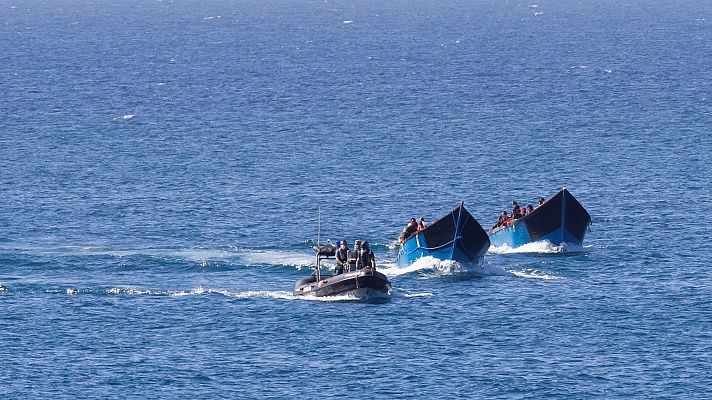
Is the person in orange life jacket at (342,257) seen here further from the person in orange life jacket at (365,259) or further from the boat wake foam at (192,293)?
the boat wake foam at (192,293)

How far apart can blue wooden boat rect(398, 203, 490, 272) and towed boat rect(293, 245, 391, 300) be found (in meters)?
6.39

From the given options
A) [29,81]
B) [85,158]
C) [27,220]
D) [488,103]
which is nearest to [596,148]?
[488,103]

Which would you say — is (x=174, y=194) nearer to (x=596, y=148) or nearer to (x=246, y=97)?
(x=596, y=148)

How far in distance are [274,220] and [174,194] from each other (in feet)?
40.3

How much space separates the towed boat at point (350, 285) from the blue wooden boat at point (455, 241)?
6.39m

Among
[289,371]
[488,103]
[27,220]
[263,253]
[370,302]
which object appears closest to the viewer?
[289,371]

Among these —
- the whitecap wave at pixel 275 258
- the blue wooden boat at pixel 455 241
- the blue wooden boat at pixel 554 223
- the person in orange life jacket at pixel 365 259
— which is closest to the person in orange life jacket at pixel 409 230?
the blue wooden boat at pixel 455 241

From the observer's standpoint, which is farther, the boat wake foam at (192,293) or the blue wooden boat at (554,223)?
the blue wooden boat at (554,223)

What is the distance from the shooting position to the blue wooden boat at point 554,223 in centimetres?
9062

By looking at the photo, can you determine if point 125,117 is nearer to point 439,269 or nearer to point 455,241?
point 439,269

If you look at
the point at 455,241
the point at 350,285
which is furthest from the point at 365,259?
the point at 455,241

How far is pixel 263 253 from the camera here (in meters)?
91.8

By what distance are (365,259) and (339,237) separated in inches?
668

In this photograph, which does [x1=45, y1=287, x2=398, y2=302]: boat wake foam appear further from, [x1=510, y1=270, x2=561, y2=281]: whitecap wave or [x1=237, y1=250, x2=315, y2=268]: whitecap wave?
[x1=510, y1=270, x2=561, y2=281]: whitecap wave
